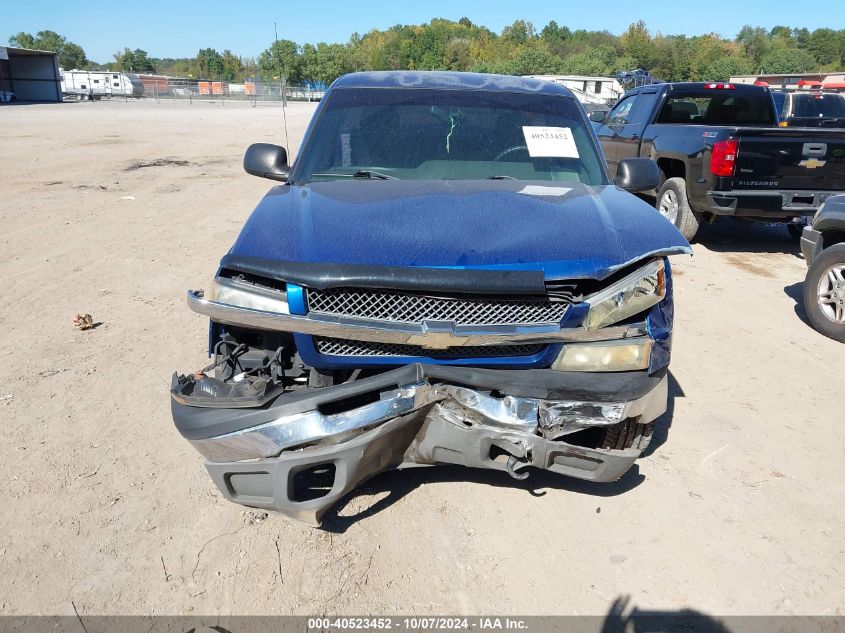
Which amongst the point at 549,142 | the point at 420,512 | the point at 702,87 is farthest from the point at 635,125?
the point at 420,512

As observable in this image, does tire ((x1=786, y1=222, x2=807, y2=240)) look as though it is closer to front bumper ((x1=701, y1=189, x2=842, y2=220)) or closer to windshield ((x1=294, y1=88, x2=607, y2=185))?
front bumper ((x1=701, y1=189, x2=842, y2=220))

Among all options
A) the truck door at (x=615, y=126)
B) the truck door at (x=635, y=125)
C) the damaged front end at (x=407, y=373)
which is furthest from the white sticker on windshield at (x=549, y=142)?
the truck door at (x=615, y=126)

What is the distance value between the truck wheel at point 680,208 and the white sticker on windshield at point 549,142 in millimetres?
4689

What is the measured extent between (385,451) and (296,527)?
70 centimetres

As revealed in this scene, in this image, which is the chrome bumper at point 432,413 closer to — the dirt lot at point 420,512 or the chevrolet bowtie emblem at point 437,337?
the chevrolet bowtie emblem at point 437,337

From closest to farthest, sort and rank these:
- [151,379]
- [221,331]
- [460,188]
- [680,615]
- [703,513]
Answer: [680,615] → [221,331] → [703,513] → [460,188] → [151,379]

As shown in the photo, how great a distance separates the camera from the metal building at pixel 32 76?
54094 mm

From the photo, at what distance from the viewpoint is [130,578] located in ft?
8.70

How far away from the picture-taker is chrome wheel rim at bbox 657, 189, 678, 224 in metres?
8.51

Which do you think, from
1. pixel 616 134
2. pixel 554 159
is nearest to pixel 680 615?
pixel 554 159

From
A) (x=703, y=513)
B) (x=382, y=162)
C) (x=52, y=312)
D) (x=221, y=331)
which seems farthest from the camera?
(x=52, y=312)

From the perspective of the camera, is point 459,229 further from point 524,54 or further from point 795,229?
point 524,54

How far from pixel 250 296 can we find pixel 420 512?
4.30 ft

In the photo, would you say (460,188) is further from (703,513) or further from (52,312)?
(52,312)
